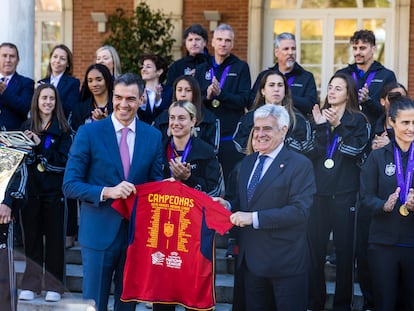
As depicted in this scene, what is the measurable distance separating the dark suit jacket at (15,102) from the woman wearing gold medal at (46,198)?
1.34 ft

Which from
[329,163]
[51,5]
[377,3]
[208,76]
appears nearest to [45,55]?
[51,5]

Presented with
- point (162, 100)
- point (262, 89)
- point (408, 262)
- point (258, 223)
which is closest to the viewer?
point (258, 223)

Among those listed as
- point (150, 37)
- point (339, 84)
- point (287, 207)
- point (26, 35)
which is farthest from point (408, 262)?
point (150, 37)

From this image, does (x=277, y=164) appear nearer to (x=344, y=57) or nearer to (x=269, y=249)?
(x=269, y=249)

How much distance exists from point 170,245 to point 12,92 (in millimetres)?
3128

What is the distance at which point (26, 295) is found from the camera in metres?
7.72

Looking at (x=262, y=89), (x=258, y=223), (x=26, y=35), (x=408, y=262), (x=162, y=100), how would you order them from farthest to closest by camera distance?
(x=26, y=35), (x=162, y=100), (x=262, y=89), (x=408, y=262), (x=258, y=223)

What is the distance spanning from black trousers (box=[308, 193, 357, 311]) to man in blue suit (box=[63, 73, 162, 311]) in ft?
7.02

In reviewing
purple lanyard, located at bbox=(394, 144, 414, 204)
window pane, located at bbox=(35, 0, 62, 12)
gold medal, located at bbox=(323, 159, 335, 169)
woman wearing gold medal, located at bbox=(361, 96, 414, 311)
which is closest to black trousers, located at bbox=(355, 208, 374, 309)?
gold medal, located at bbox=(323, 159, 335, 169)

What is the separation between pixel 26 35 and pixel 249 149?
3.88 m

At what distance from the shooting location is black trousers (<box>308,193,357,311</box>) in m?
7.18

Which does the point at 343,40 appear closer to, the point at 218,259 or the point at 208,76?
the point at 208,76

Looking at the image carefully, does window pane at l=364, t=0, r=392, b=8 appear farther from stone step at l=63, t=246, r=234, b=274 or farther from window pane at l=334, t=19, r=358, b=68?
stone step at l=63, t=246, r=234, b=274

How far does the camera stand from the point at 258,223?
5.68 metres
